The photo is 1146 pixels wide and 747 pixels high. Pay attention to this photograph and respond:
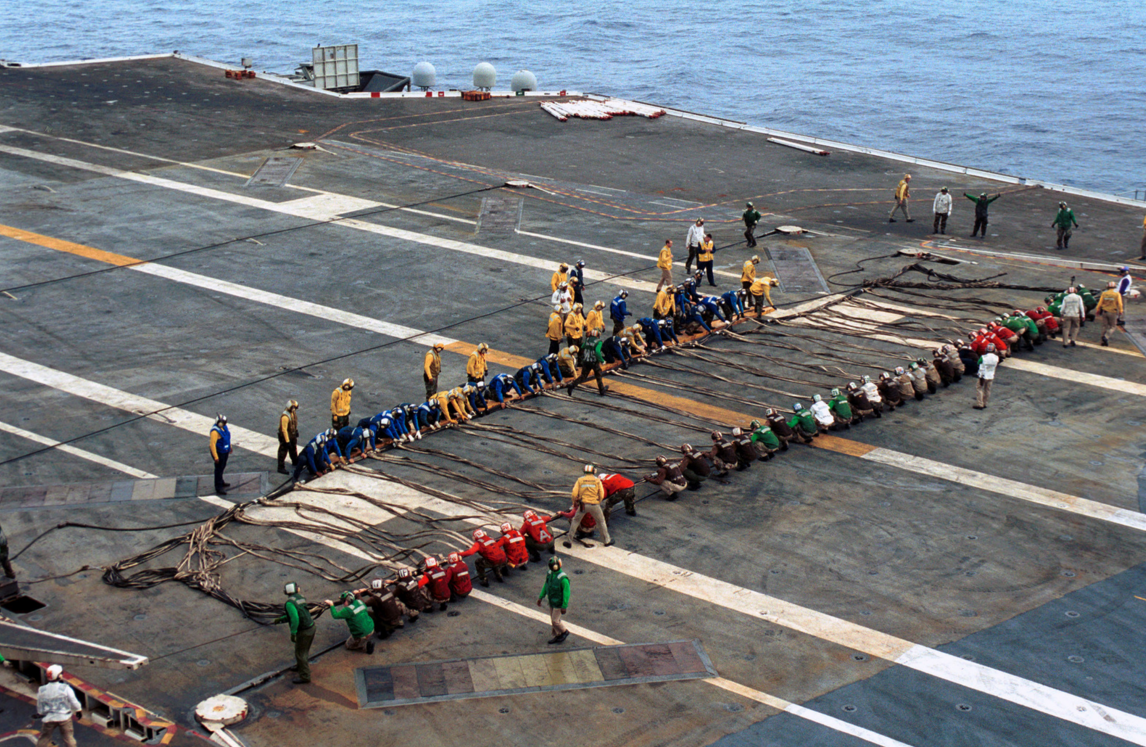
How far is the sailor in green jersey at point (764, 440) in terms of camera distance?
85.3 ft

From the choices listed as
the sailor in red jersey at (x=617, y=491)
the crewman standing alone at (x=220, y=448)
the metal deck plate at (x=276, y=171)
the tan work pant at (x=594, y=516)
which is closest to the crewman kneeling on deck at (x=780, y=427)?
the sailor in red jersey at (x=617, y=491)

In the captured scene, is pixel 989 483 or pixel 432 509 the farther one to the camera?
pixel 989 483

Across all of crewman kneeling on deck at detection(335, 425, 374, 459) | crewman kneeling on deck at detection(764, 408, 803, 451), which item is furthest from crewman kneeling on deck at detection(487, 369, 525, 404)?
crewman kneeling on deck at detection(764, 408, 803, 451)

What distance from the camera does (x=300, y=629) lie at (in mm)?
17906

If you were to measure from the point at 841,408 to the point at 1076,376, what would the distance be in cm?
789

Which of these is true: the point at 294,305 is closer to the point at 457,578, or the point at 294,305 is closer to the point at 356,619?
the point at 457,578

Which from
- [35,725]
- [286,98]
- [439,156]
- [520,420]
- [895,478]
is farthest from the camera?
[286,98]

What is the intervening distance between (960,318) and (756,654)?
62.4ft

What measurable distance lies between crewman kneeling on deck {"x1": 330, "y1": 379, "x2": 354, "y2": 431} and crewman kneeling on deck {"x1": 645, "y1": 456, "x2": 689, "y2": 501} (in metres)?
6.91

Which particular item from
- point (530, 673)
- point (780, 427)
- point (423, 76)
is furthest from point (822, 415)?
point (423, 76)

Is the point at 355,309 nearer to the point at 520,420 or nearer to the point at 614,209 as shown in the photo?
the point at 520,420

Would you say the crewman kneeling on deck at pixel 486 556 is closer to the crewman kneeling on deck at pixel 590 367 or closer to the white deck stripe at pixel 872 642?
the white deck stripe at pixel 872 642

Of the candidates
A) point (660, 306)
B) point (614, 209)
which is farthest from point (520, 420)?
point (614, 209)

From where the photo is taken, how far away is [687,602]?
808 inches
